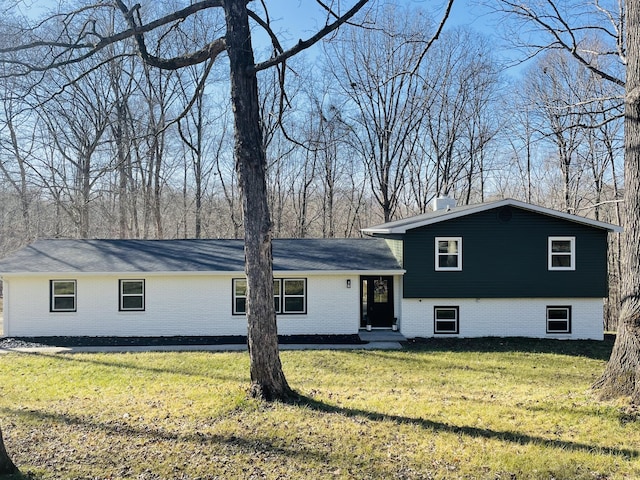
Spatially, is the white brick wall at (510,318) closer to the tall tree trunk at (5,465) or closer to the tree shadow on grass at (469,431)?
the tree shadow on grass at (469,431)

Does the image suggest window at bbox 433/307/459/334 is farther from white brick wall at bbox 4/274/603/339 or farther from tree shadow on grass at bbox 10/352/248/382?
tree shadow on grass at bbox 10/352/248/382

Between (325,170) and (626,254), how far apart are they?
78.3ft

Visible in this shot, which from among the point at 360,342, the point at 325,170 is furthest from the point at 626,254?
the point at 325,170

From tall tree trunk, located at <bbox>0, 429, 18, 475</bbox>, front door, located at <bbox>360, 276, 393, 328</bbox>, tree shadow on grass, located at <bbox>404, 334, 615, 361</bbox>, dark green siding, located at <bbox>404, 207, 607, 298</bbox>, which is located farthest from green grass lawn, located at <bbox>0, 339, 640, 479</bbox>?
front door, located at <bbox>360, 276, 393, 328</bbox>

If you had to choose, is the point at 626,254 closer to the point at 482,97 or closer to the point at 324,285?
the point at 324,285

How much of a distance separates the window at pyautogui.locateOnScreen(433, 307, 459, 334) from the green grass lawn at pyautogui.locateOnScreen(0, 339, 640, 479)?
194 inches

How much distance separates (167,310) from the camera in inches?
578

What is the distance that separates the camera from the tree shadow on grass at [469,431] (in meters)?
4.87

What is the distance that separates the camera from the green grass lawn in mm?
4578

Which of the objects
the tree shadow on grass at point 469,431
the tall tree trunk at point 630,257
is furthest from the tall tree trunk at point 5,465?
the tall tree trunk at point 630,257

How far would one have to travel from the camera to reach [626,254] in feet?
21.7

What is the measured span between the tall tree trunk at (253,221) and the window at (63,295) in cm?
1062

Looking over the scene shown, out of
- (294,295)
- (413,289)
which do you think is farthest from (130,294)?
(413,289)

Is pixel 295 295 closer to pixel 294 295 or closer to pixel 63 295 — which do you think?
pixel 294 295
